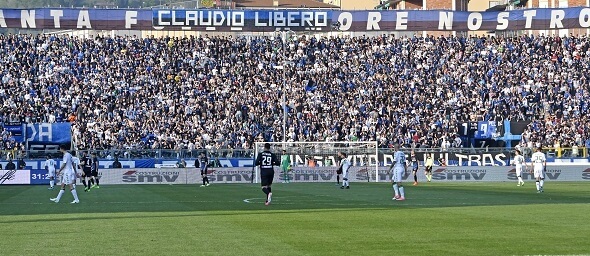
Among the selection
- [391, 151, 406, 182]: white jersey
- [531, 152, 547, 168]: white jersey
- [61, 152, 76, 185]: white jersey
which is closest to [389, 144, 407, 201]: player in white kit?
[391, 151, 406, 182]: white jersey

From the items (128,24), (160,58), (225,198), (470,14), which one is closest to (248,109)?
(160,58)

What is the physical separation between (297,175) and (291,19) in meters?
25.4

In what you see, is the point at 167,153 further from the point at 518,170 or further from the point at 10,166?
the point at 518,170

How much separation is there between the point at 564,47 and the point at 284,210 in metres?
52.6

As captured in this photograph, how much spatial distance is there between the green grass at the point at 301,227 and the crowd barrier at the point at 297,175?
22.1 m

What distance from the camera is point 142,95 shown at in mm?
70250

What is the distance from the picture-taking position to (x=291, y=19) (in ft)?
269

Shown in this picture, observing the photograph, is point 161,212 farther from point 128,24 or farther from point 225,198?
point 128,24

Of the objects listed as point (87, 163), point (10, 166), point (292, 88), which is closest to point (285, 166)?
point (87, 163)

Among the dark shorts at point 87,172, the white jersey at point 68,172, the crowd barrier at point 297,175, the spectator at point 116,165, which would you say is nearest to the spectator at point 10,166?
the crowd barrier at point 297,175

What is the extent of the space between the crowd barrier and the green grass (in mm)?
22135

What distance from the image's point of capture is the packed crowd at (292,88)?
220ft

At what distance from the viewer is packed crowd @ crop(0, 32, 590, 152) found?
66938 mm

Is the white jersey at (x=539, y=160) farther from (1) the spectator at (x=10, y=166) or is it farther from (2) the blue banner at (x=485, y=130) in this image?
(1) the spectator at (x=10, y=166)
